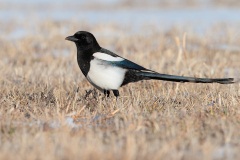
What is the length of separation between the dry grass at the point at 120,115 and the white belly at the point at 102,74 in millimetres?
149

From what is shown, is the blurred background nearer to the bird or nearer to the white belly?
the bird

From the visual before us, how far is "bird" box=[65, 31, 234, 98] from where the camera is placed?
5.60 meters

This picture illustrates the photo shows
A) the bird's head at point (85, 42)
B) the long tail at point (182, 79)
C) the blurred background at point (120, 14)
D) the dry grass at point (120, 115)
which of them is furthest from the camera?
the blurred background at point (120, 14)

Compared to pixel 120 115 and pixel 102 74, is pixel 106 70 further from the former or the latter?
pixel 120 115

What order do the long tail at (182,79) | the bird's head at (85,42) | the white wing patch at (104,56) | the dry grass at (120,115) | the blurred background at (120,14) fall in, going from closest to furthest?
the dry grass at (120,115) → the long tail at (182,79) → the white wing patch at (104,56) → the bird's head at (85,42) → the blurred background at (120,14)

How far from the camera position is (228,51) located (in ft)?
31.1

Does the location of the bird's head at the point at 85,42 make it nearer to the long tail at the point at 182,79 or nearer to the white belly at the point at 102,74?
the white belly at the point at 102,74

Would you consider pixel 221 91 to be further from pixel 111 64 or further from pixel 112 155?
pixel 112 155

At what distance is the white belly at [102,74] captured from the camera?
18.4 ft

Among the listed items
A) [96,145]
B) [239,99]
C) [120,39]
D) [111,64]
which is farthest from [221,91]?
[120,39]

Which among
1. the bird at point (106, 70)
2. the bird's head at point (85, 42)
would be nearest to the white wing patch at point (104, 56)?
the bird at point (106, 70)

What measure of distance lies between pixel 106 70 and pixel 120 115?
1.06m

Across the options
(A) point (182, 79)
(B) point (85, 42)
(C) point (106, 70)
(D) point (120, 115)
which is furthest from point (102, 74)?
(D) point (120, 115)

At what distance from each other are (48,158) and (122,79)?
2.57 metres
